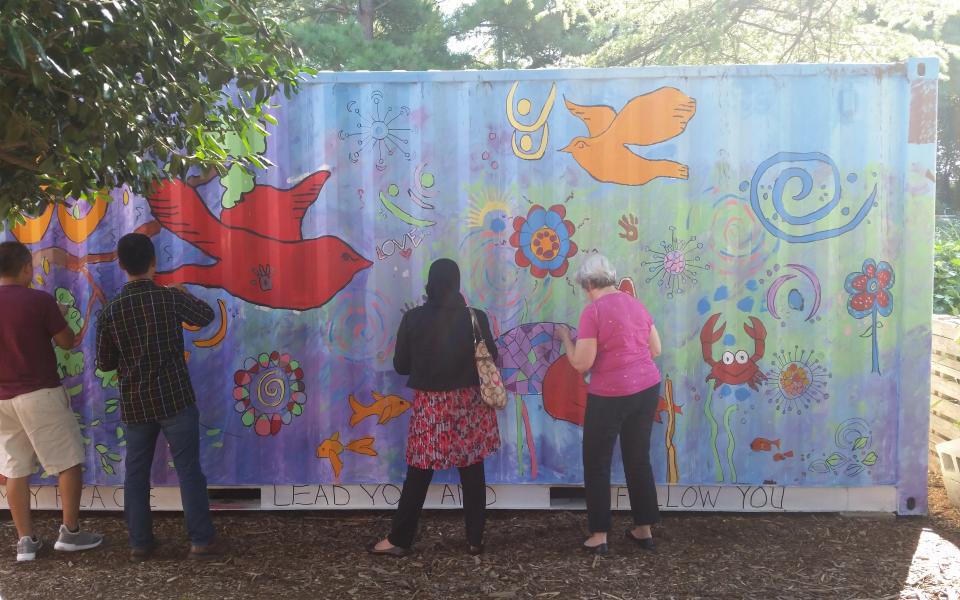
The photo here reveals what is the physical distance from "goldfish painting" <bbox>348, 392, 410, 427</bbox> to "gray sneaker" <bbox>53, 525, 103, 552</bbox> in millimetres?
1688

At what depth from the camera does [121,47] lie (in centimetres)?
251

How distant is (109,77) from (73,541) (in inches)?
124

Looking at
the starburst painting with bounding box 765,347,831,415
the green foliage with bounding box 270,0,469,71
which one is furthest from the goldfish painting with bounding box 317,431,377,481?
the green foliage with bounding box 270,0,469,71

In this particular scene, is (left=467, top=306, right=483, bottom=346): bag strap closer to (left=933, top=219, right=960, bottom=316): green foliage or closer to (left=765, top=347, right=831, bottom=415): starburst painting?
(left=765, top=347, right=831, bottom=415): starburst painting

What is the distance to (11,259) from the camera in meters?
4.29

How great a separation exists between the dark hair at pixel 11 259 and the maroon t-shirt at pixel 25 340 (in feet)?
0.28

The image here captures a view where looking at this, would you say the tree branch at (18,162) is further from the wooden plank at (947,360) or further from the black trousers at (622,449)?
the wooden plank at (947,360)

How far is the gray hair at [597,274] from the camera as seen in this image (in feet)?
13.5

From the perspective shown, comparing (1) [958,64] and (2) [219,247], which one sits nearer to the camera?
(2) [219,247]

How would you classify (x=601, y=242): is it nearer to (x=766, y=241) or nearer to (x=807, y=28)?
(x=766, y=241)

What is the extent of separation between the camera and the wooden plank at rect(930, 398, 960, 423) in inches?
221

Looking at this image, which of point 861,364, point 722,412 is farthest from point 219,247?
point 861,364

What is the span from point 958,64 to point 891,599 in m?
25.0

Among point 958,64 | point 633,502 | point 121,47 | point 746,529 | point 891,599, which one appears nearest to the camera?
point 121,47
